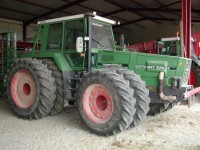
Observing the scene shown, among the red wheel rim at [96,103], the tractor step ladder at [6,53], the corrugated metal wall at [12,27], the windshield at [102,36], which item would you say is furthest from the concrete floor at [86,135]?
the corrugated metal wall at [12,27]

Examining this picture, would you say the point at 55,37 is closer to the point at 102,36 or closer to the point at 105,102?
the point at 102,36

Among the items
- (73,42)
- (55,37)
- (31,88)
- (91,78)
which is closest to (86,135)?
(91,78)

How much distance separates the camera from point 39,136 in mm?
4875

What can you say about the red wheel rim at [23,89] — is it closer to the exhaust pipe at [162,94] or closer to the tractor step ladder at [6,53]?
the tractor step ladder at [6,53]

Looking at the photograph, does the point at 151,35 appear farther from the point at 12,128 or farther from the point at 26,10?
the point at 12,128

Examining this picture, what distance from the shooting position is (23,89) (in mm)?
6379

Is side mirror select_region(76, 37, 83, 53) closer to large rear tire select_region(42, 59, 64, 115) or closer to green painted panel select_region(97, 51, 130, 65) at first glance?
green painted panel select_region(97, 51, 130, 65)

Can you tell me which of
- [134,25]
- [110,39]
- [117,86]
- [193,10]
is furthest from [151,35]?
[117,86]

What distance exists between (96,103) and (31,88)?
1.72m

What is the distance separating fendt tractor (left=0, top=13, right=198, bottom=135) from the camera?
4.89m

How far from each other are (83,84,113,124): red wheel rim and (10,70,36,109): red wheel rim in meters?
1.43

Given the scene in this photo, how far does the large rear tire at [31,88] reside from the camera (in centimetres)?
577

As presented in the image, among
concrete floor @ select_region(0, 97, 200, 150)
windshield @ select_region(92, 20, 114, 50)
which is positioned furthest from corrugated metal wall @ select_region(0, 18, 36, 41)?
windshield @ select_region(92, 20, 114, 50)

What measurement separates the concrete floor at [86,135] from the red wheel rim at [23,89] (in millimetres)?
369
